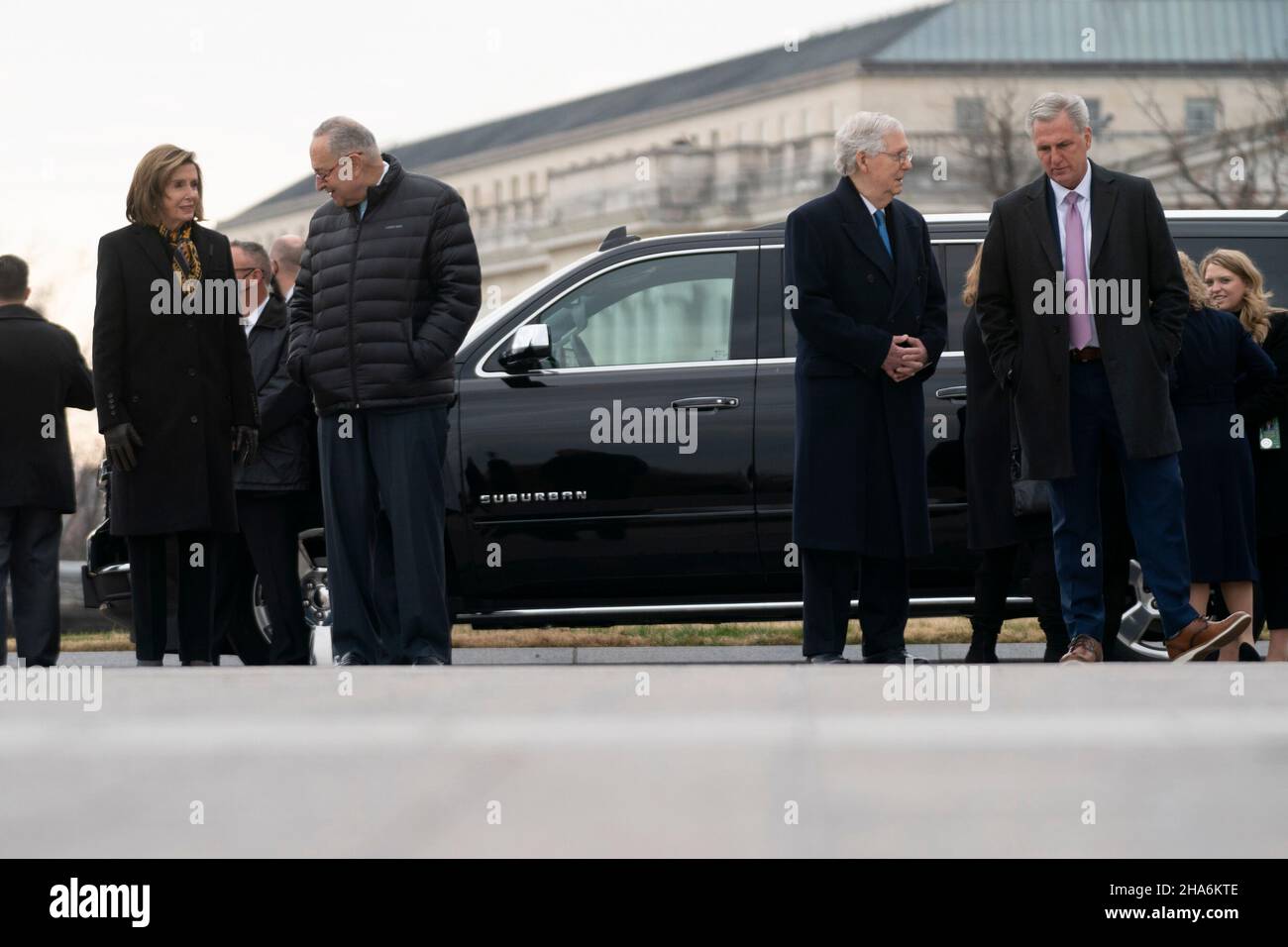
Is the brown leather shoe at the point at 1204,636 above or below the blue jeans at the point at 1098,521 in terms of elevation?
below

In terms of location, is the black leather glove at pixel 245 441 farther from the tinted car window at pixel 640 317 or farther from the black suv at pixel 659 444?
the tinted car window at pixel 640 317

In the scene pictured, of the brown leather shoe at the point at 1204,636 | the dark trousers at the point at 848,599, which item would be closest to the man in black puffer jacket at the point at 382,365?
the dark trousers at the point at 848,599

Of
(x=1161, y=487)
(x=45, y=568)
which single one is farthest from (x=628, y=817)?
(x=45, y=568)

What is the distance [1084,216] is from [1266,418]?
1.86 metres

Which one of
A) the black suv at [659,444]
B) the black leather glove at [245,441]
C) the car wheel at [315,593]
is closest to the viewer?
the black leather glove at [245,441]

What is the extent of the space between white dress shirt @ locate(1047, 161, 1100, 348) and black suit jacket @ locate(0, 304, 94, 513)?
174 inches

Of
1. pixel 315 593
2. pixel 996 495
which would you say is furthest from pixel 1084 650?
pixel 315 593

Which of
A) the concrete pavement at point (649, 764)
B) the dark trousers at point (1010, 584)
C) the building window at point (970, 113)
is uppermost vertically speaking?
the building window at point (970, 113)

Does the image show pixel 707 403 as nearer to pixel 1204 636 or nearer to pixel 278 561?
pixel 278 561

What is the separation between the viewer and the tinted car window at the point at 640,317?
9922 mm

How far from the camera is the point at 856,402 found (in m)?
7.98

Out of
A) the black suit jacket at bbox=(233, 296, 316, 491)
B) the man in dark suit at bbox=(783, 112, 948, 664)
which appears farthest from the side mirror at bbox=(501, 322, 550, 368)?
the man in dark suit at bbox=(783, 112, 948, 664)

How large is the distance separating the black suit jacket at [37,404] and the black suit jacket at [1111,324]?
4.32 m
